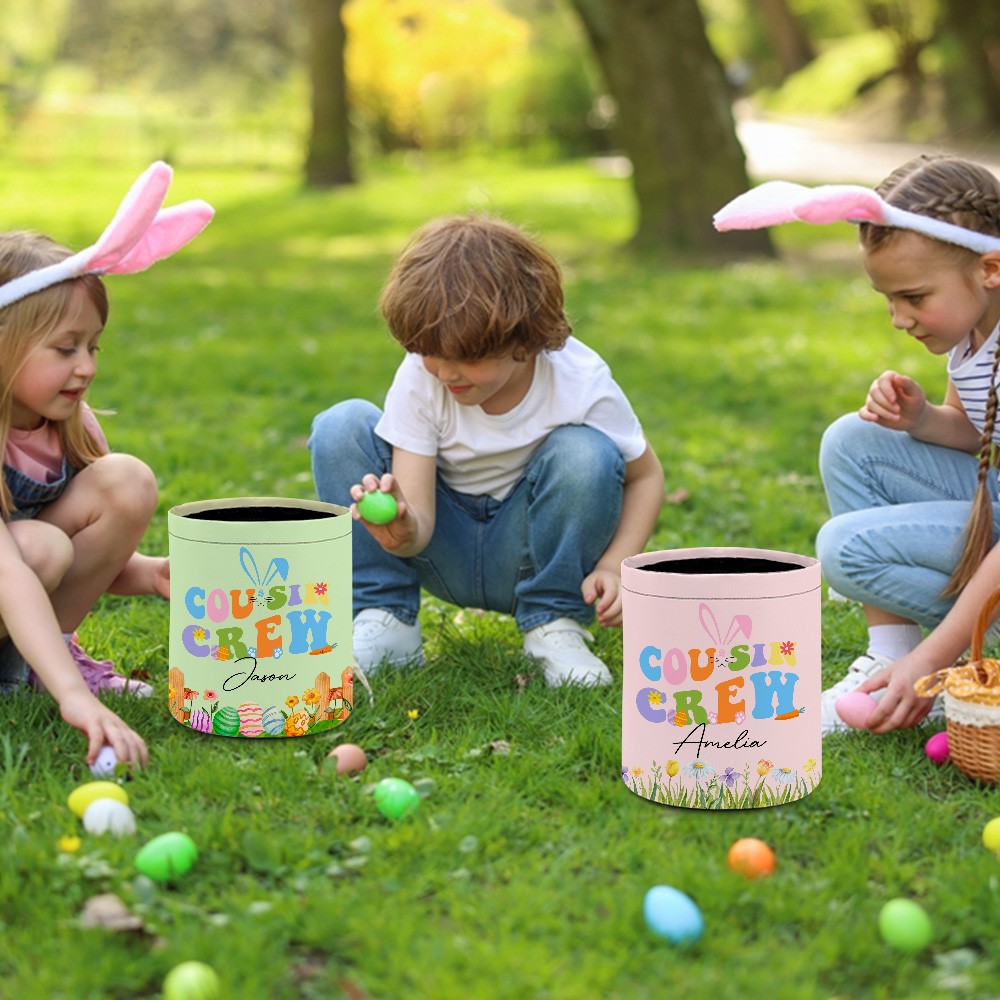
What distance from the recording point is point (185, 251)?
459 inches

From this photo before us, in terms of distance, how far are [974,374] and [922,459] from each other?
254 millimetres

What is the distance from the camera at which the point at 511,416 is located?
9.75 ft

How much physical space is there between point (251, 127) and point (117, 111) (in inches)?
149

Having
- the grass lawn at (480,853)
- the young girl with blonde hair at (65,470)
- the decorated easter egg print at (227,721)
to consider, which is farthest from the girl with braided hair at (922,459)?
the young girl with blonde hair at (65,470)

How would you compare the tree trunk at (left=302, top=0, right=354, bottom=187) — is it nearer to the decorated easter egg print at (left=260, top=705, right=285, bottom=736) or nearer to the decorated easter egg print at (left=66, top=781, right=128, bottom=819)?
the decorated easter egg print at (left=260, top=705, right=285, bottom=736)

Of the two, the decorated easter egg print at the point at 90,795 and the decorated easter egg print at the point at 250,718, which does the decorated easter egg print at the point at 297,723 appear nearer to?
the decorated easter egg print at the point at 250,718

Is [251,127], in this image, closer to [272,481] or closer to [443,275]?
[272,481]

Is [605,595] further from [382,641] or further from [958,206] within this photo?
[958,206]

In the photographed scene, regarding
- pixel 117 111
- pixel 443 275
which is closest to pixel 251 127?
pixel 117 111

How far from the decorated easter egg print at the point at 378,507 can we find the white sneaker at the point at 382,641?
0.34m

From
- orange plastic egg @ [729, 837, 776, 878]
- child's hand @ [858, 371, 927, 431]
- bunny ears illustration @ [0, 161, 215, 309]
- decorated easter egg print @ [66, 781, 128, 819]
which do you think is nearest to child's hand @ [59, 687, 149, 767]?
decorated easter egg print @ [66, 781, 128, 819]

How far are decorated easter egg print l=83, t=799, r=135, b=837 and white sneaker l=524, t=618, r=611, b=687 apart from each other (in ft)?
3.35

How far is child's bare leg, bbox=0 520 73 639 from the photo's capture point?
2562 millimetres

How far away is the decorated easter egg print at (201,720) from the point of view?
2.57 m
